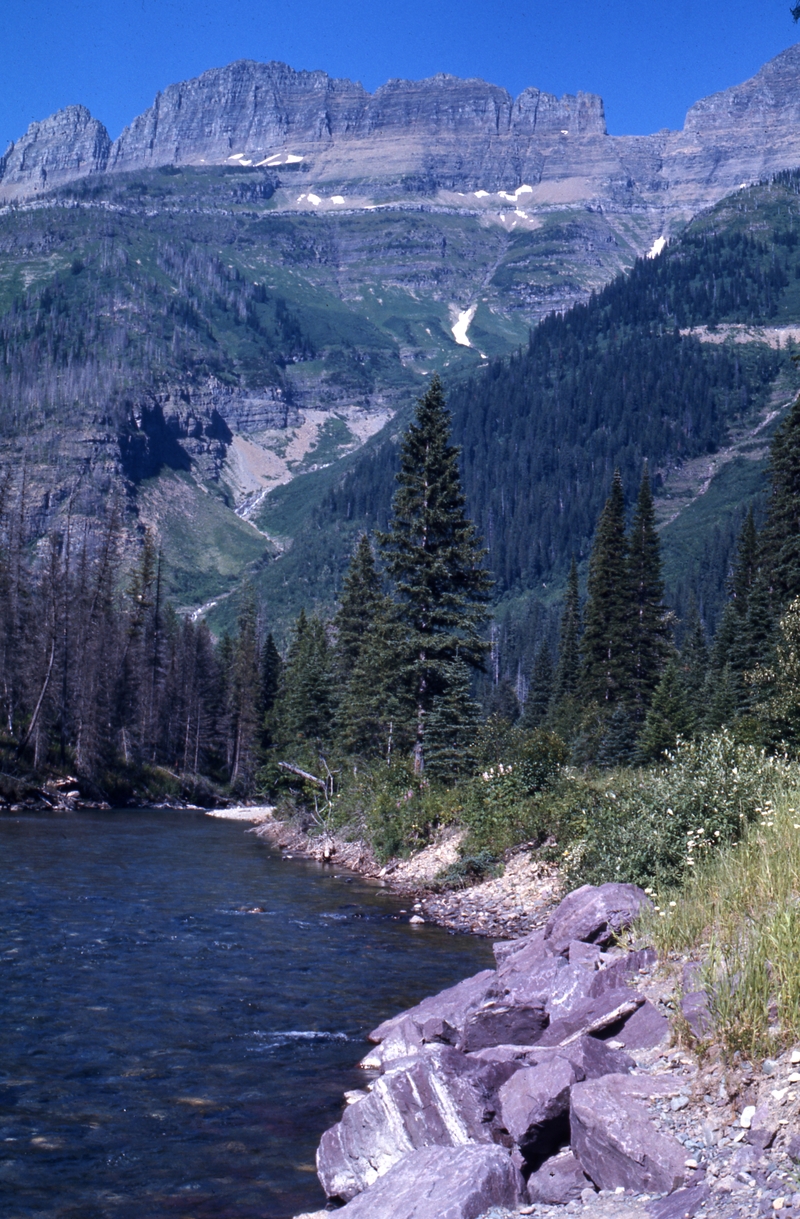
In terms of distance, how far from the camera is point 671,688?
153 ft

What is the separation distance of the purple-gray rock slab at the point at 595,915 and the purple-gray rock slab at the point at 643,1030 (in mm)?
3199

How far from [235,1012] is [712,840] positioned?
8259mm

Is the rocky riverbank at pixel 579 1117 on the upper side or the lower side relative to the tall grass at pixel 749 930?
lower

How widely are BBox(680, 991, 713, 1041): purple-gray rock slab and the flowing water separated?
418 cm

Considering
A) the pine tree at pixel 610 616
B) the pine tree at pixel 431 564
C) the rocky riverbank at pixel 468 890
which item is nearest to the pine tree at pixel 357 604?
the pine tree at pixel 610 616

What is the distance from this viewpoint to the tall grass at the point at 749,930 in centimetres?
825

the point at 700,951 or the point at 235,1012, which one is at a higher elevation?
the point at 700,951

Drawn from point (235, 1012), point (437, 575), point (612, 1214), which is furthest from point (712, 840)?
point (437, 575)

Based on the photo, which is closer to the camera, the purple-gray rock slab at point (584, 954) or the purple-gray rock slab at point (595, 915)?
the purple-gray rock slab at point (584, 954)

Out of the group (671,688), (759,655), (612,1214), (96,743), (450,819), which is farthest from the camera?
(96,743)

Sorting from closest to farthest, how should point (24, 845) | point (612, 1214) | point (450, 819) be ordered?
point (612, 1214) → point (450, 819) → point (24, 845)

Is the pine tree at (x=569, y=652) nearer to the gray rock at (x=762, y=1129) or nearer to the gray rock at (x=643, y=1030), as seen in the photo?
the gray rock at (x=643, y=1030)

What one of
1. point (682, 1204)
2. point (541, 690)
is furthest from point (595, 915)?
point (541, 690)

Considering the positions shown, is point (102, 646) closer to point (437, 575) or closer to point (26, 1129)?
point (437, 575)
